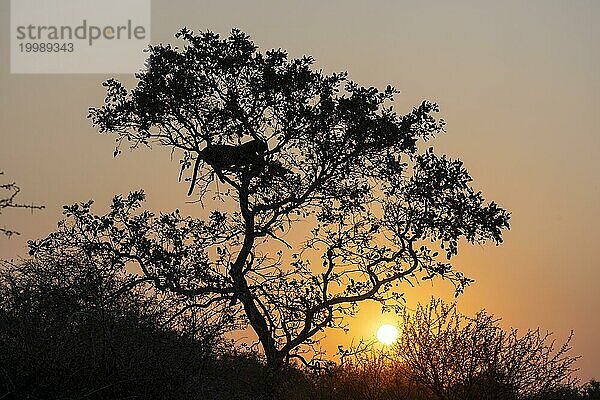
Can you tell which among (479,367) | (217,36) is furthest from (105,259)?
(479,367)

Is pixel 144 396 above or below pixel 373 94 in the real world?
below

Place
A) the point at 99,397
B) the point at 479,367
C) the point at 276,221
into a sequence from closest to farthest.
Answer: the point at 99,397 → the point at 479,367 → the point at 276,221

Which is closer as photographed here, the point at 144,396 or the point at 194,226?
the point at 144,396

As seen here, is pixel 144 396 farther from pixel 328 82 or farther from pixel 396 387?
pixel 328 82

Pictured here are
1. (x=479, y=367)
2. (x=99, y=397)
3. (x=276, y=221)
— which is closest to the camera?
(x=99, y=397)

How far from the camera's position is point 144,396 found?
15391 millimetres

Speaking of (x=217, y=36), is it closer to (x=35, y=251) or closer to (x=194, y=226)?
(x=194, y=226)

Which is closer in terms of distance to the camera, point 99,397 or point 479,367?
point 99,397

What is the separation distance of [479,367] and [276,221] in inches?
199

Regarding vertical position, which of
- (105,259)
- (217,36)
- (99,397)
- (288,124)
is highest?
(217,36)

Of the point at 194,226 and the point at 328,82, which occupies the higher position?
the point at 328,82

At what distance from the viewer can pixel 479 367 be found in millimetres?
19641

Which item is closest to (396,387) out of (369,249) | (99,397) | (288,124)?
(369,249)

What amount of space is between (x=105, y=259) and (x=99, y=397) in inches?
210
